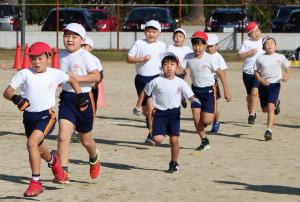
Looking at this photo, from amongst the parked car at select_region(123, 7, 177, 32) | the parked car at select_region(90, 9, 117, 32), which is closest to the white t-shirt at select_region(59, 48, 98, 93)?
the parked car at select_region(123, 7, 177, 32)

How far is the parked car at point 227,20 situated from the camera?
1531 inches

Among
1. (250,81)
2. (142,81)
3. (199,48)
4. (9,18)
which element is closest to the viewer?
(199,48)

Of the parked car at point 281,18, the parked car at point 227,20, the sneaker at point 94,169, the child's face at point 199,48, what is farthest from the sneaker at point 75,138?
the parked car at point 281,18

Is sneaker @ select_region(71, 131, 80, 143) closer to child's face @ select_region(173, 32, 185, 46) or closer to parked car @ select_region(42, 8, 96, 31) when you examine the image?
child's face @ select_region(173, 32, 185, 46)

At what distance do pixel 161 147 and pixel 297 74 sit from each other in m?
15.7

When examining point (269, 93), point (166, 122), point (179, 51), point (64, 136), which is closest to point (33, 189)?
point (64, 136)

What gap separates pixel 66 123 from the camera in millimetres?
10648

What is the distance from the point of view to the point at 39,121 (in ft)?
32.9

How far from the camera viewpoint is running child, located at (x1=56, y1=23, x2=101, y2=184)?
35.0ft

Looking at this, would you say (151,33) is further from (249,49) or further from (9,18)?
Result: (9,18)

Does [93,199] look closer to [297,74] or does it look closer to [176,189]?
[176,189]

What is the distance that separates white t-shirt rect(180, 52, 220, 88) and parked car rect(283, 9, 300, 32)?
25.0m

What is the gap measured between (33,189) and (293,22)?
29828 millimetres

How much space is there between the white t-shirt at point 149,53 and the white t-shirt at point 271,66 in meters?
1.67
